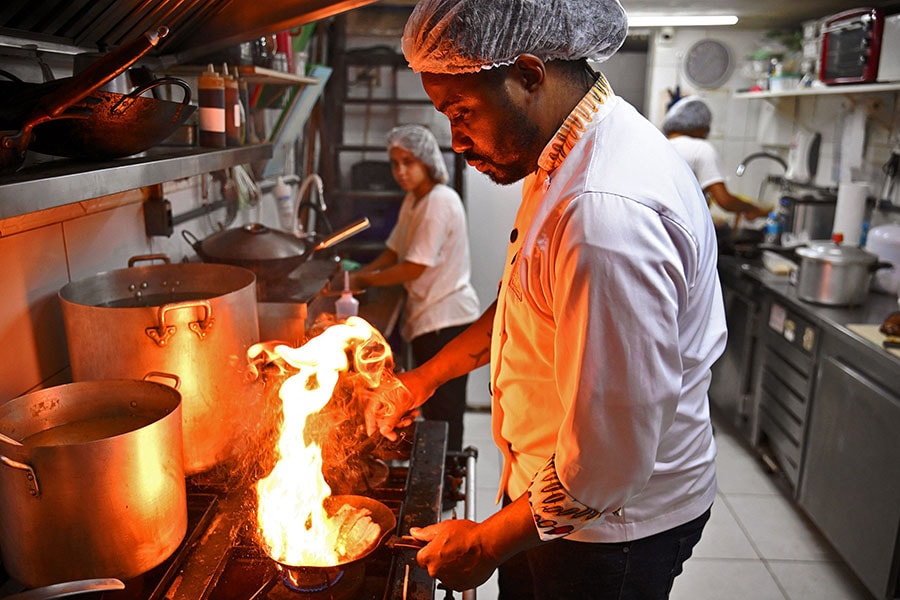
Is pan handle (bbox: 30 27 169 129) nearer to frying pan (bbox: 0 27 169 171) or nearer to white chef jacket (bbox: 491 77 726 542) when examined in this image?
frying pan (bbox: 0 27 169 171)

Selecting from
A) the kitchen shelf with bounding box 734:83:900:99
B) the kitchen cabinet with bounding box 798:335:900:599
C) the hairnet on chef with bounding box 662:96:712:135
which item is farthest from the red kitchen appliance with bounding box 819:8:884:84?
the kitchen cabinet with bounding box 798:335:900:599

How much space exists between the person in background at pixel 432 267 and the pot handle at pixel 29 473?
83.1 inches

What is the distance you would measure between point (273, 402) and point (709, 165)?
3406 mm

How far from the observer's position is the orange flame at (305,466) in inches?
45.0

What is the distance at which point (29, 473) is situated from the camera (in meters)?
0.90

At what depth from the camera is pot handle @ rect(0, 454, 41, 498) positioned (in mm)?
893

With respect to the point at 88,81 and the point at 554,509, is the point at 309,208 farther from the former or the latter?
the point at 554,509

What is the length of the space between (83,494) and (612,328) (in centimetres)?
75

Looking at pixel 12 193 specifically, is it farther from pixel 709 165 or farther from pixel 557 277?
pixel 709 165

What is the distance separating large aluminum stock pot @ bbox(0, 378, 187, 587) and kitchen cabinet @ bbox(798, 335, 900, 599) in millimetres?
2283

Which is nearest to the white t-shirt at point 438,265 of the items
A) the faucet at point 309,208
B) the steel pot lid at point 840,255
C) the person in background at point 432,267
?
the person in background at point 432,267

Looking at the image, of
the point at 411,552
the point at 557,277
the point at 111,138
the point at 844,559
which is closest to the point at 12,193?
the point at 111,138

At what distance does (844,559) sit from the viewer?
2588 millimetres

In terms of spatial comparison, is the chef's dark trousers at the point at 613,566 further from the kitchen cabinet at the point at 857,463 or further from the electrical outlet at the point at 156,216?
the kitchen cabinet at the point at 857,463
